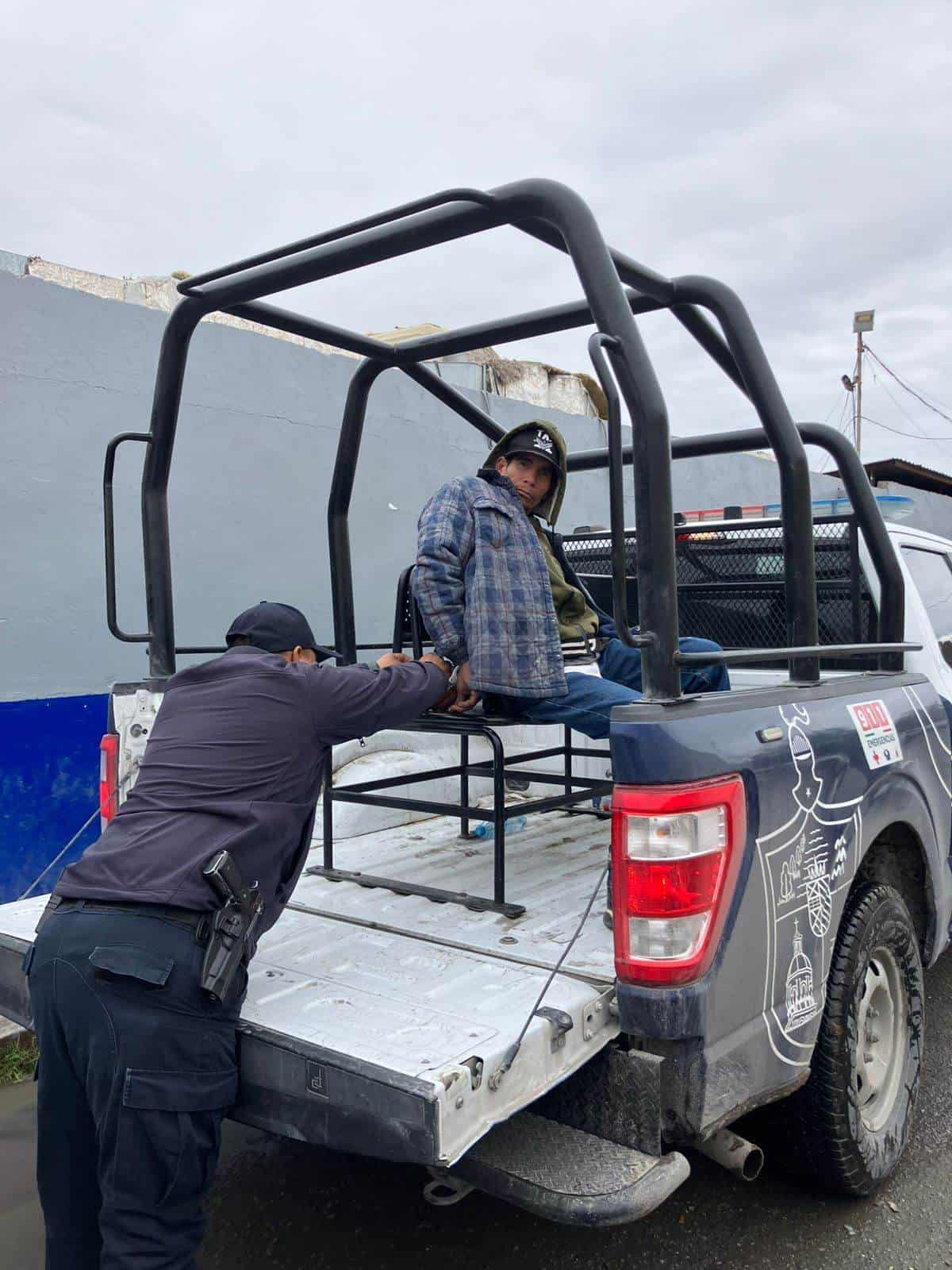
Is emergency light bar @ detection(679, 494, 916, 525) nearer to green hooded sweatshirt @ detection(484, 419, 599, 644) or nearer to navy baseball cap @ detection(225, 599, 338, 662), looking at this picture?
green hooded sweatshirt @ detection(484, 419, 599, 644)

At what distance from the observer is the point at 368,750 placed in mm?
4180

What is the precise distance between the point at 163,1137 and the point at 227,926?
16.4 inches

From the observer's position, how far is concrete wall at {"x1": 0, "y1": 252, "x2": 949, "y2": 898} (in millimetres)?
5523

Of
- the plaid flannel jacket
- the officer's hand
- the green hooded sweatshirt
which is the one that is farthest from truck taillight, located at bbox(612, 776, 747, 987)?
the green hooded sweatshirt

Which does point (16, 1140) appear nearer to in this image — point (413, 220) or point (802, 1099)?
point (802, 1099)

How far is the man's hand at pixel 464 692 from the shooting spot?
3.12 metres

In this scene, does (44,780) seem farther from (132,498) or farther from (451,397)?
(451,397)

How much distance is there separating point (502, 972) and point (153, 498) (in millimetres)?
2038

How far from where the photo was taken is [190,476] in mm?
6402

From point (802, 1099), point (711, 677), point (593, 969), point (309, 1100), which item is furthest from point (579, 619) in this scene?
point (309, 1100)

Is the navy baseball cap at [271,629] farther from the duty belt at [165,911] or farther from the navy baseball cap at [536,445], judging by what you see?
the navy baseball cap at [536,445]

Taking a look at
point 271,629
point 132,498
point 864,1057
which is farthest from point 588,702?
point 132,498

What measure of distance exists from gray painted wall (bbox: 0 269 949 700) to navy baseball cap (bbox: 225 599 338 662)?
3274mm

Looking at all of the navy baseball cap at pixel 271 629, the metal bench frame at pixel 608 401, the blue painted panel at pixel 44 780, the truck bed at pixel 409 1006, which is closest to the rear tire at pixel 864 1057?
the truck bed at pixel 409 1006
